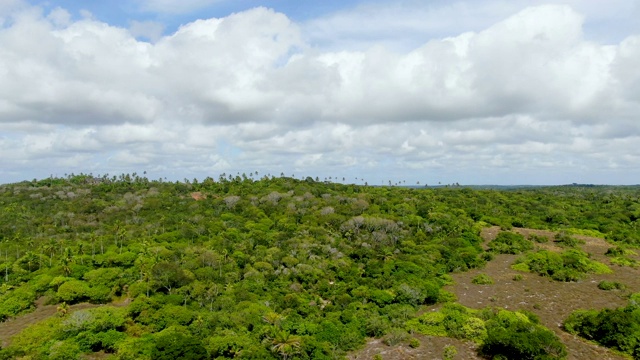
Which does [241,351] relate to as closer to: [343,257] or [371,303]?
[371,303]

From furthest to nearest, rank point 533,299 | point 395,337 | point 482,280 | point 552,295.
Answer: point 482,280
point 552,295
point 533,299
point 395,337

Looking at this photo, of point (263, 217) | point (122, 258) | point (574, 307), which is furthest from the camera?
point (263, 217)

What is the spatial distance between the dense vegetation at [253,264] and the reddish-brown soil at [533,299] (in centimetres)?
246

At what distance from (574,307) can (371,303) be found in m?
25.5

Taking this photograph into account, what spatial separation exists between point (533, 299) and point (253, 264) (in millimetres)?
43707

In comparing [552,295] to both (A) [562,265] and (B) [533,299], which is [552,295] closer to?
(B) [533,299]

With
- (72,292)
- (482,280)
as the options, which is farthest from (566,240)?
(72,292)

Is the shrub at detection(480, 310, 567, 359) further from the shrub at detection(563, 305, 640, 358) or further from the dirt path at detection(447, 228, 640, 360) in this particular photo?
the shrub at detection(563, 305, 640, 358)

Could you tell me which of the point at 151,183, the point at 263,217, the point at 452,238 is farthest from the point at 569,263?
the point at 151,183

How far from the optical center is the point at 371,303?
56.9m

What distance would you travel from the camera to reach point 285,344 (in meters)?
42.7

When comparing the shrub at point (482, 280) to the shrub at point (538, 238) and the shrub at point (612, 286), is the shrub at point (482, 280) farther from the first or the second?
the shrub at point (538, 238)

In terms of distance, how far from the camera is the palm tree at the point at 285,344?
42.4 meters

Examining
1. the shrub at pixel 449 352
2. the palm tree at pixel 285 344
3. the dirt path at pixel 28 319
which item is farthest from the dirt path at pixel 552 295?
the dirt path at pixel 28 319
